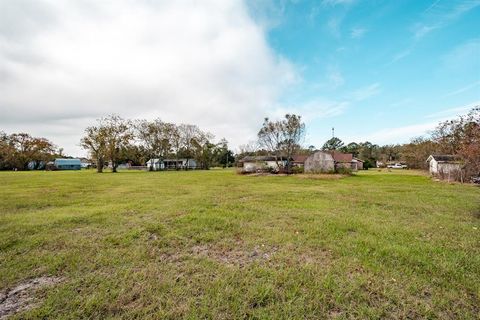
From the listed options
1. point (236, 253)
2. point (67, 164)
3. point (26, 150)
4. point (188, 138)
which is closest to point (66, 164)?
point (67, 164)

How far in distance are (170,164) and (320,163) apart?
1914 inches

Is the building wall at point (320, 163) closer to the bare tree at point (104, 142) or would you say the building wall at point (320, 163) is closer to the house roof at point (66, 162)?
the bare tree at point (104, 142)

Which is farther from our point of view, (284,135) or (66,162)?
(66,162)

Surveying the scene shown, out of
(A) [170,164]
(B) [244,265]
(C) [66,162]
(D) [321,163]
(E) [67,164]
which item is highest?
(C) [66,162]

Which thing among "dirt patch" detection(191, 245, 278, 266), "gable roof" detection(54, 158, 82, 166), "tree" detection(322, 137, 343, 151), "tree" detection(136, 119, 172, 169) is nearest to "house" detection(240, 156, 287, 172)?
"tree" detection(136, 119, 172, 169)

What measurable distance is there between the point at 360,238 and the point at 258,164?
3711 cm

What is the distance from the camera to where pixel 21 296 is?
11.3 ft

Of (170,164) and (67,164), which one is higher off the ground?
(67,164)

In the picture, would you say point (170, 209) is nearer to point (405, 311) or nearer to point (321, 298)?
point (321, 298)

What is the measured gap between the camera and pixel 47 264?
443 cm

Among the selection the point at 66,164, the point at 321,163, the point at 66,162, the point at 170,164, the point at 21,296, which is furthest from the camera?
the point at 66,162

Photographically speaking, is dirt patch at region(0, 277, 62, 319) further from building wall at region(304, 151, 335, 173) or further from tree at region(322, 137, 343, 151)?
tree at region(322, 137, 343, 151)

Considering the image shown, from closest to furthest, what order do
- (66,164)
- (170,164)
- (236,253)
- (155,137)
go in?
(236,253), (155,137), (170,164), (66,164)

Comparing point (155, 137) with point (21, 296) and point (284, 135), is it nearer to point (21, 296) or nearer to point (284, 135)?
point (284, 135)
